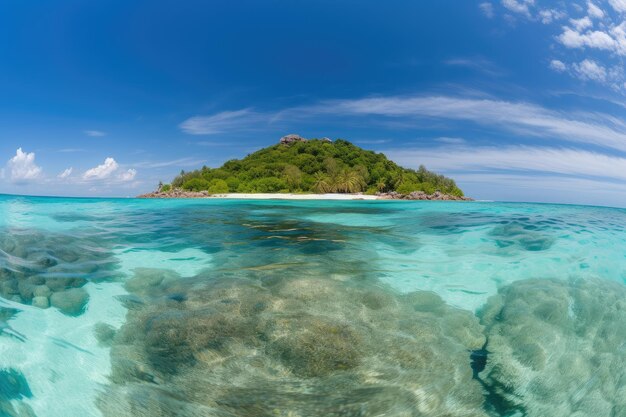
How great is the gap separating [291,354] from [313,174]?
8953 centimetres

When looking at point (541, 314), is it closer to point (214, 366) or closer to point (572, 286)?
point (572, 286)

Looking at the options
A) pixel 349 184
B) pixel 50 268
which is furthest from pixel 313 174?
pixel 50 268

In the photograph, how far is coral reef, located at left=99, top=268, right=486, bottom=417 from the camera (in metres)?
2.47

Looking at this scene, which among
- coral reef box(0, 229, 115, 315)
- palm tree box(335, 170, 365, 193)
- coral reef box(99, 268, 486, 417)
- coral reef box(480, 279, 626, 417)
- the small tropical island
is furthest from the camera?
palm tree box(335, 170, 365, 193)

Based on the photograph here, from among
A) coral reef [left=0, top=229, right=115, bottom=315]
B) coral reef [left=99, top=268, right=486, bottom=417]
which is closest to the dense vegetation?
coral reef [left=0, top=229, right=115, bottom=315]

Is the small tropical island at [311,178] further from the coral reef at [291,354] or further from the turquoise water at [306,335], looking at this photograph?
the coral reef at [291,354]

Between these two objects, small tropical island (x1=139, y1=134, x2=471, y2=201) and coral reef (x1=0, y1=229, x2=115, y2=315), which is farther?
small tropical island (x1=139, y1=134, x2=471, y2=201)

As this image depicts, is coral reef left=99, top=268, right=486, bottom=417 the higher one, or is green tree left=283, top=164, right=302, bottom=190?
green tree left=283, top=164, right=302, bottom=190

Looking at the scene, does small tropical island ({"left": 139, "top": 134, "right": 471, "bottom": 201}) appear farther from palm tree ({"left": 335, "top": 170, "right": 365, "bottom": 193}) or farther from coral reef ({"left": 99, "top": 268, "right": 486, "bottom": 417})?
coral reef ({"left": 99, "top": 268, "right": 486, "bottom": 417})

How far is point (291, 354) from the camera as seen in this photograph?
9.89 ft

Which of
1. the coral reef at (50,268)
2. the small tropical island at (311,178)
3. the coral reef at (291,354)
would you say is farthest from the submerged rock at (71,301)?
the small tropical island at (311,178)

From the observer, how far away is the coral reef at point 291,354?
97.4 inches

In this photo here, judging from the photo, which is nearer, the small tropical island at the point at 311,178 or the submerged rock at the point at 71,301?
the submerged rock at the point at 71,301

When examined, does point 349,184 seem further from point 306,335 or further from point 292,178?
point 306,335
